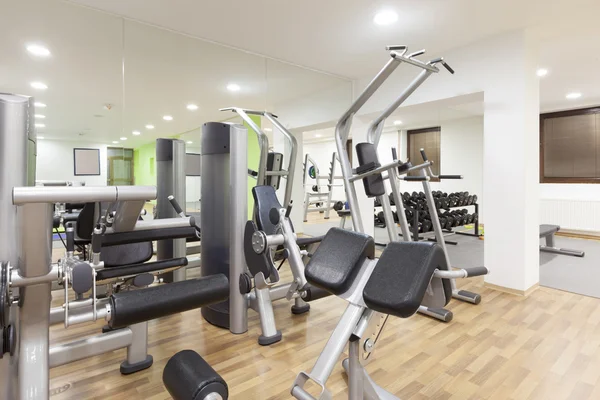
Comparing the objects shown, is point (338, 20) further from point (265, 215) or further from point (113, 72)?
point (113, 72)

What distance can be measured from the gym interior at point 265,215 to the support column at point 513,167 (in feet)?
0.05

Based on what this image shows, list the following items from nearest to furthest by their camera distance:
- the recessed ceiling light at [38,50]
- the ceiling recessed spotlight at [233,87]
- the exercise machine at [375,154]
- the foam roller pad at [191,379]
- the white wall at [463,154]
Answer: the foam roller pad at [191,379]
the exercise machine at [375,154]
the recessed ceiling light at [38,50]
the ceiling recessed spotlight at [233,87]
the white wall at [463,154]

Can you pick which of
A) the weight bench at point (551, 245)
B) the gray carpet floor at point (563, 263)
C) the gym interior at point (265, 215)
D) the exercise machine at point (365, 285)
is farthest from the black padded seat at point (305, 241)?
the weight bench at point (551, 245)

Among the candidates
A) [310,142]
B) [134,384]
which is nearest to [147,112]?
[134,384]

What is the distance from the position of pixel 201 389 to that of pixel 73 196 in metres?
0.69

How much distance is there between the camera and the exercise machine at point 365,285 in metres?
0.88

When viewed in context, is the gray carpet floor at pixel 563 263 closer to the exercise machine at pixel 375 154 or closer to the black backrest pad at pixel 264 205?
the exercise machine at pixel 375 154

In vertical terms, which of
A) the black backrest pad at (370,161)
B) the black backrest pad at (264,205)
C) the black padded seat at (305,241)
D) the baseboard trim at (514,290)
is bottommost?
the baseboard trim at (514,290)

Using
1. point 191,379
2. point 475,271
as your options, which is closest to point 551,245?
point 475,271

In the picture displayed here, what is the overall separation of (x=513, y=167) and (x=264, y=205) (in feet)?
7.43

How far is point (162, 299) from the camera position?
3.85 ft

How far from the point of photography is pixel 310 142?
219 inches

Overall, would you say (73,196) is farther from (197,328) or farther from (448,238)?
(448,238)

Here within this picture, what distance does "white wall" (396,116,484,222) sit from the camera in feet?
20.8
